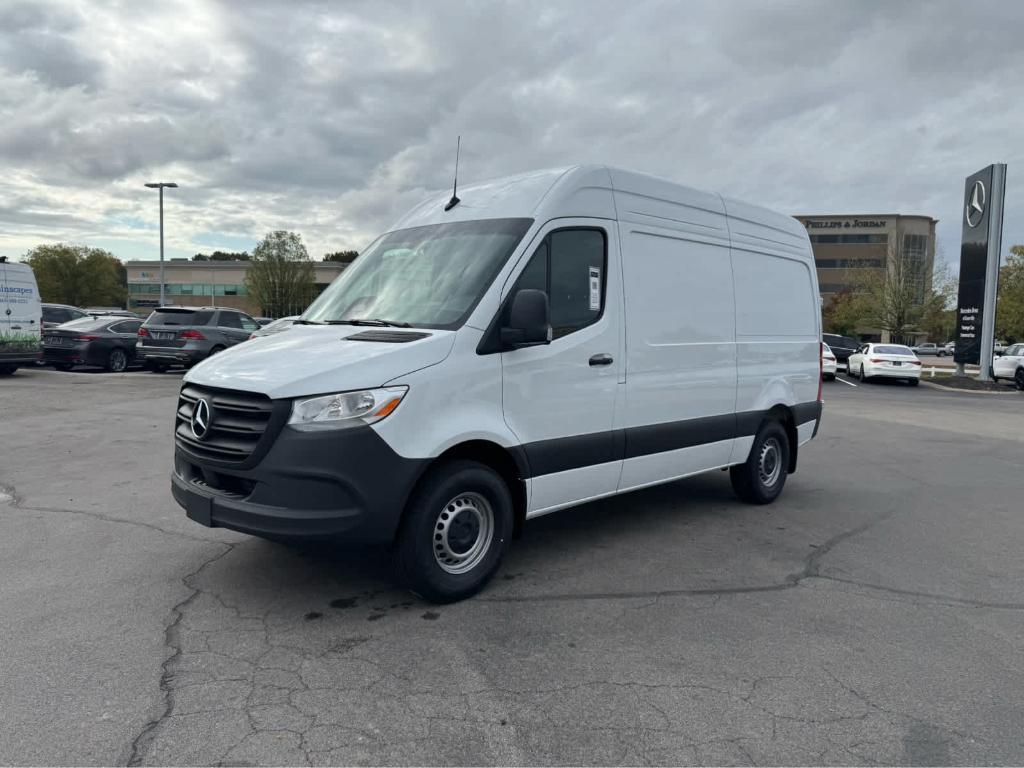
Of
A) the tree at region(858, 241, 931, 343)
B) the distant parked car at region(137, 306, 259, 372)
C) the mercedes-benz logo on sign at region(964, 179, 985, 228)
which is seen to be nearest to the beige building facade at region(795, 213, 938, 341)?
the tree at region(858, 241, 931, 343)

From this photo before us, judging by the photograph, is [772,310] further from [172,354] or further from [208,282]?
[208,282]

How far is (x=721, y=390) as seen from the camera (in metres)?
6.16

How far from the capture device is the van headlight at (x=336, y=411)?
12.2ft

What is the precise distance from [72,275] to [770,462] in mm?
95303

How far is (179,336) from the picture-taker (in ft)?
59.1

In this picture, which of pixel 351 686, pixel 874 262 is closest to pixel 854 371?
pixel 351 686

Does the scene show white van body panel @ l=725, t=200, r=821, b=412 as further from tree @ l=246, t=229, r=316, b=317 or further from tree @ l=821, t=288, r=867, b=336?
tree @ l=246, t=229, r=316, b=317

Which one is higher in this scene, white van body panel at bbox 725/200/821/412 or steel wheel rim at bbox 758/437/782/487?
white van body panel at bbox 725/200/821/412

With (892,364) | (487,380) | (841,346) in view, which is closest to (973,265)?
(892,364)

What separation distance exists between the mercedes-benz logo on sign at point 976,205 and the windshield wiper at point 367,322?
29.1m

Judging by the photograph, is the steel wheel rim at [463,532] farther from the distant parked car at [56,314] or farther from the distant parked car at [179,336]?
the distant parked car at [56,314]

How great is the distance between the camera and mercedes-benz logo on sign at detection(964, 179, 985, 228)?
89.3ft

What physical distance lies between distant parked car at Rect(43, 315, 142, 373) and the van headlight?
17054mm

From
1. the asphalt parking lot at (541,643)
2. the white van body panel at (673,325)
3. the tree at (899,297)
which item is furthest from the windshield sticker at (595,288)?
the tree at (899,297)
